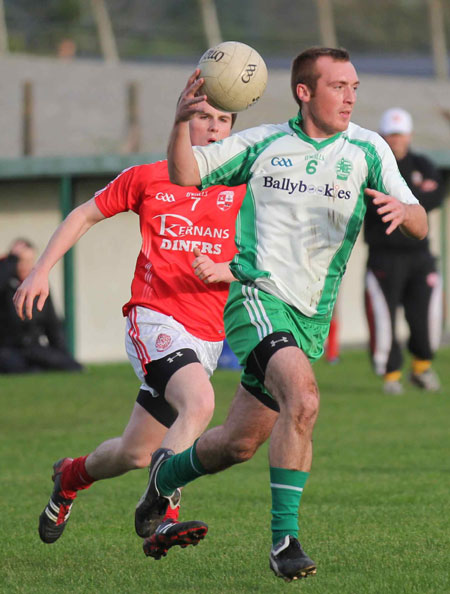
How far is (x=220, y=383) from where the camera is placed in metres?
16.2

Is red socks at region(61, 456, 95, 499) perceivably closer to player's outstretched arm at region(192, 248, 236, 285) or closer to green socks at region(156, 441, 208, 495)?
green socks at region(156, 441, 208, 495)

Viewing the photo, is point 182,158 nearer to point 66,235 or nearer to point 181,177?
point 181,177

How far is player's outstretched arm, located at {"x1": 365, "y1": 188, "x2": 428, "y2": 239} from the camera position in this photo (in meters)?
5.59

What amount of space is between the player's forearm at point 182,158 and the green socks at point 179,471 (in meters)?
1.28

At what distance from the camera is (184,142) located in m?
5.86

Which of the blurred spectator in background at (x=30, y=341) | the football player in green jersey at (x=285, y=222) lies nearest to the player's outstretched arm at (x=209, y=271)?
the football player in green jersey at (x=285, y=222)

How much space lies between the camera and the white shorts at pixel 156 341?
6711 mm

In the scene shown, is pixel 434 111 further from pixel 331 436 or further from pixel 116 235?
pixel 331 436

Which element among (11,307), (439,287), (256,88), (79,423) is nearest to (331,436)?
(79,423)

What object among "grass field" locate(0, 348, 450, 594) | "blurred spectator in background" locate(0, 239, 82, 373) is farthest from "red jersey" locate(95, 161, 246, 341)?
"blurred spectator in background" locate(0, 239, 82, 373)

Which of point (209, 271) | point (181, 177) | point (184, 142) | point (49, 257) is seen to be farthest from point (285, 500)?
point (49, 257)

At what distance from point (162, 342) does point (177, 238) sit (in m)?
0.63

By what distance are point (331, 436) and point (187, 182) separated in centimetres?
560

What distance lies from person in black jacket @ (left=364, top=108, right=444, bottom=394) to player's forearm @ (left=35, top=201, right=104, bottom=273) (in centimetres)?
729
